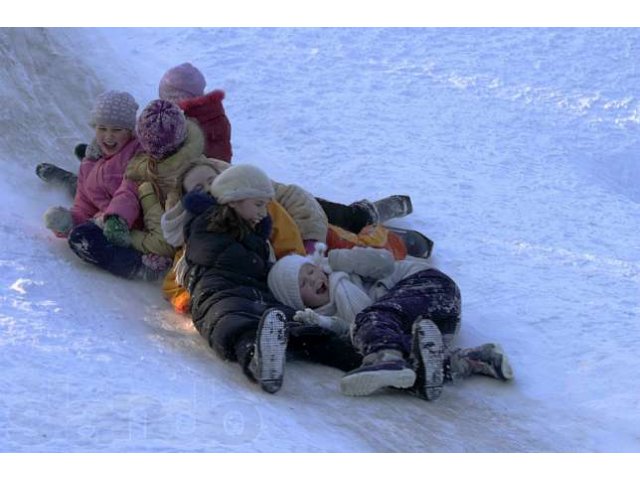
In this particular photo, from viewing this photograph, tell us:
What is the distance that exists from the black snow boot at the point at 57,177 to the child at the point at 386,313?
178 centimetres

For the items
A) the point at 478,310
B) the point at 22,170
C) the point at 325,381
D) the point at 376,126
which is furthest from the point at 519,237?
the point at 22,170

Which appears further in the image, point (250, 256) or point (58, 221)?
point (58, 221)

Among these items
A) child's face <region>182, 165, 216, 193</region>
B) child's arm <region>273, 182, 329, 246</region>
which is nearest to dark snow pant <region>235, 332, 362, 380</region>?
child's arm <region>273, 182, 329, 246</region>

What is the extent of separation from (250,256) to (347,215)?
4.27 ft

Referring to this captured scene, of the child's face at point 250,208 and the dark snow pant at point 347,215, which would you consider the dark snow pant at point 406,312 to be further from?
the dark snow pant at point 347,215

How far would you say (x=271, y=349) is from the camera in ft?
15.7

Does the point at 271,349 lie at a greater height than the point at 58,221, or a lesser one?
greater

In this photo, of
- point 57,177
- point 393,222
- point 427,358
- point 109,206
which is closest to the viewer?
point 427,358

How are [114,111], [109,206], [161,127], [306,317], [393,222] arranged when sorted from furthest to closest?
[393,222] < [114,111] < [109,206] < [161,127] < [306,317]

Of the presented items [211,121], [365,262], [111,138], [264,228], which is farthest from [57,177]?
[365,262]

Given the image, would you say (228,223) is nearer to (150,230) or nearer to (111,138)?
(150,230)

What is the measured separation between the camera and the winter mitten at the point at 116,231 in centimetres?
597

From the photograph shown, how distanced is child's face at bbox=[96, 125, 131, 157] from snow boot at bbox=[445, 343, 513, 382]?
7.12 ft

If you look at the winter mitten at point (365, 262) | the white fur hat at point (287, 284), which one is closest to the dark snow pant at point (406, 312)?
the winter mitten at point (365, 262)
